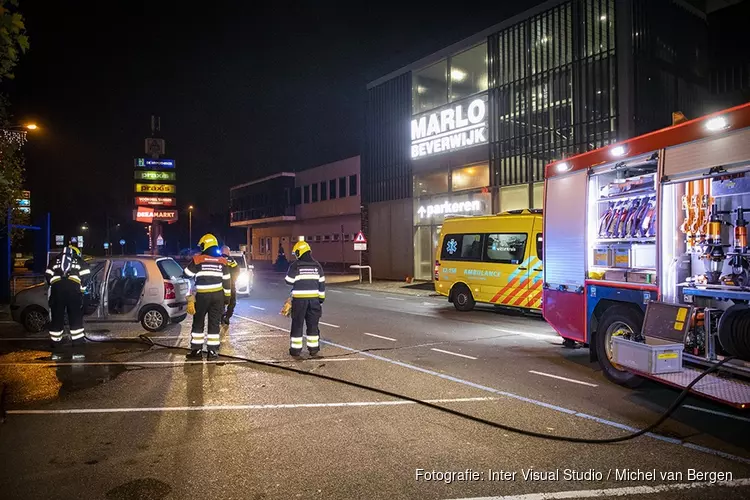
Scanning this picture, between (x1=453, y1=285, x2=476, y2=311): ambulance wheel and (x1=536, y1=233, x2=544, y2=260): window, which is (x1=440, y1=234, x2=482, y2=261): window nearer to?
(x1=453, y1=285, x2=476, y2=311): ambulance wheel

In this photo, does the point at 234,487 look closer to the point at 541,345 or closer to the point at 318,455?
the point at 318,455

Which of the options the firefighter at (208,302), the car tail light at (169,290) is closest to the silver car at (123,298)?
the car tail light at (169,290)

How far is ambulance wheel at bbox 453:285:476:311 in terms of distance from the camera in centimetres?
1459

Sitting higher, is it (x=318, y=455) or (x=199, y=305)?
(x=199, y=305)

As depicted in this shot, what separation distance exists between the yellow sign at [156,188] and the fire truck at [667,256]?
5779 cm

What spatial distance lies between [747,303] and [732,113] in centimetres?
180

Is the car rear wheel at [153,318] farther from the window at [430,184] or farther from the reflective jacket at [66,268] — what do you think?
the window at [430,184]

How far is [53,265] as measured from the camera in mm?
9258

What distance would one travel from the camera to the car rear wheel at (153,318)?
10.5 metres

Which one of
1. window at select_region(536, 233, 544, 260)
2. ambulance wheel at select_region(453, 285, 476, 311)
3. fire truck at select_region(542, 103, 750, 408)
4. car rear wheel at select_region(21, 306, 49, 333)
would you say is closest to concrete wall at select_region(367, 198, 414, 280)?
ambulance wheel at select_region(453, 285, 476, 311)

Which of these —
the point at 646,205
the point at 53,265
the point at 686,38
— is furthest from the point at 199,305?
the point at 686,38

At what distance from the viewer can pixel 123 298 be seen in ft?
35.1

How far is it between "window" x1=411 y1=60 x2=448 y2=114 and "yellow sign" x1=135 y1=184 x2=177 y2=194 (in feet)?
135

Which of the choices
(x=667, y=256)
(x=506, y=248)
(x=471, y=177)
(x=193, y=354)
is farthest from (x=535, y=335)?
(x=471, y=177)
